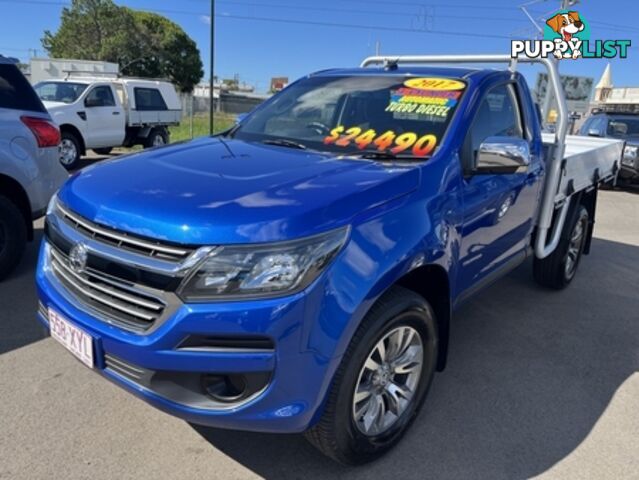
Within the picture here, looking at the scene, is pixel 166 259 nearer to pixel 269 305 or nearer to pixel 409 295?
pixel 269 305

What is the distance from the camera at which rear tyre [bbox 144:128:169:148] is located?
13602mm

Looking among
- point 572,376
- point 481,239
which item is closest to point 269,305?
point 481,239

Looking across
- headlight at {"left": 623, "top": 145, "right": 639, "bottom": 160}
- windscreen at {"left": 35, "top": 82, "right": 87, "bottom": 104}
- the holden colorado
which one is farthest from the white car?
headlight at {"left": 623, "top": 145, "right": 639, "bottom": 160}

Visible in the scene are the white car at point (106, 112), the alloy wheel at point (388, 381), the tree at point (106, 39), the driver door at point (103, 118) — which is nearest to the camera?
the alloy wheel at point (388, 381)

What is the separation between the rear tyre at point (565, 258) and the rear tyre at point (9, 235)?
14.9 ft

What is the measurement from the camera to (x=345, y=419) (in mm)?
2199

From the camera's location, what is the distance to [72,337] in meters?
2.23

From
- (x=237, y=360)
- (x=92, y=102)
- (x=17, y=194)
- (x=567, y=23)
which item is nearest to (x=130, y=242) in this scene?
(x=237, y=360)

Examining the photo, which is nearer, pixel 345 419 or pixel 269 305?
pixel 269 305

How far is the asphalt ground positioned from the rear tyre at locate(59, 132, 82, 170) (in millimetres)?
7498

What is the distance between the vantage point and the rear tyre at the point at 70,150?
35.7 ft

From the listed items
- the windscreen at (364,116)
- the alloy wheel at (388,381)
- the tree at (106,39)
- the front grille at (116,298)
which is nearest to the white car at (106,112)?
the windscreen at (364,116)

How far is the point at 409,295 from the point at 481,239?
2.95ft

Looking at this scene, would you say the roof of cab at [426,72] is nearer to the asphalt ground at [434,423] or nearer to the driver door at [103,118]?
the asphalt ground at [434,423]
